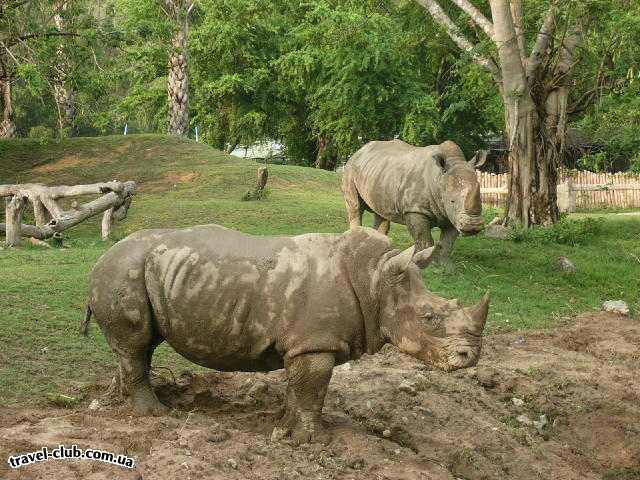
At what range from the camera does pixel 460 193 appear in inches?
446

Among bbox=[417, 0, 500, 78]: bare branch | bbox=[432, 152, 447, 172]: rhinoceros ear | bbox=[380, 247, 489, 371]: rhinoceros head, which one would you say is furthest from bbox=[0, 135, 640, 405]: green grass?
bbox=[417, 0, 500, 78]: bare branch

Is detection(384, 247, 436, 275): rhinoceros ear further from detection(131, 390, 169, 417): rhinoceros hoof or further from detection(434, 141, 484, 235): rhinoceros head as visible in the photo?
detection(434, 141, 484, 235): rhinoceros head

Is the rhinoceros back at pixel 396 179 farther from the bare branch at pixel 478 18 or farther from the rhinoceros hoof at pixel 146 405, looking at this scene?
the rhinoceros hoof at pixel 146 405

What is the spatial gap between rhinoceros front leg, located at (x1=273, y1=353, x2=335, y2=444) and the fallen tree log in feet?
32.0

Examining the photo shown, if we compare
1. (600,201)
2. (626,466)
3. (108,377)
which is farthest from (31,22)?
(600,201)

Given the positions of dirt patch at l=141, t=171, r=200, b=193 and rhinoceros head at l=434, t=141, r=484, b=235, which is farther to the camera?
dirt patch at l=141, t=171, r=200, b=193

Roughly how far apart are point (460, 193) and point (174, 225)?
720 centimetres

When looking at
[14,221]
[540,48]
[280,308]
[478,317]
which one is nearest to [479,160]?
[540,48]

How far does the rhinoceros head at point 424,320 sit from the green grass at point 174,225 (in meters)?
2.73

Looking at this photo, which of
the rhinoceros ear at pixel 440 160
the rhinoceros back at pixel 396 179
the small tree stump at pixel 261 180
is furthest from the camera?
the small tree stump at pixel 261 180

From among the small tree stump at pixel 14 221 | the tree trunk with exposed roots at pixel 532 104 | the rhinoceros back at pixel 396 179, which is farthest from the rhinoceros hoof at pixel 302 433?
the tree trunk with exposed roots at pixel 532 104

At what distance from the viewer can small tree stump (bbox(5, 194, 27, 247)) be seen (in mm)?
14348

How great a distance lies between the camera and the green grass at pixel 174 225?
7.95 m

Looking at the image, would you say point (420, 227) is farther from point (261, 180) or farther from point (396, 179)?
point (261, 180)
